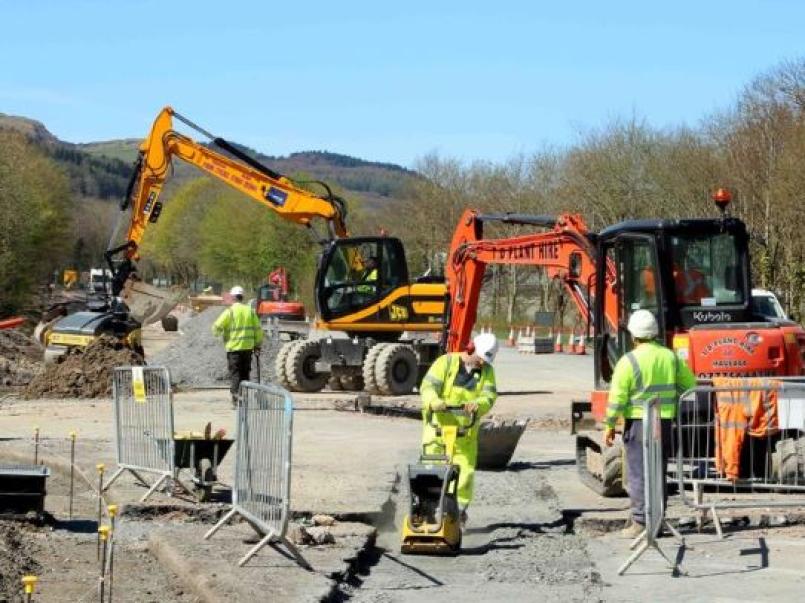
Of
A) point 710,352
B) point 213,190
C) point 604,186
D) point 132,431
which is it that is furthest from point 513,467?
point 213,190

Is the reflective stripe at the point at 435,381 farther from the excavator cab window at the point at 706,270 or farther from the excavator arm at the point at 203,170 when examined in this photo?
the excavator arm at the point at 203,170

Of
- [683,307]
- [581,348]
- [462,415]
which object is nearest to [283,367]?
[683,307]

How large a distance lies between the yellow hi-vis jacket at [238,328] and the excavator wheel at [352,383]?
8.22m

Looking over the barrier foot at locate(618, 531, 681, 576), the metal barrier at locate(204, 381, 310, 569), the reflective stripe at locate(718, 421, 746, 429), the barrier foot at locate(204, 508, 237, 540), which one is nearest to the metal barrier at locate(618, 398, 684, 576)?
the barrier foot at locate(618, 531, 681, 576)

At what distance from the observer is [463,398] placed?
11852mm

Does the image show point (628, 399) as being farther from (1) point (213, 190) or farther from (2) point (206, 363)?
(1) point (213, 190)

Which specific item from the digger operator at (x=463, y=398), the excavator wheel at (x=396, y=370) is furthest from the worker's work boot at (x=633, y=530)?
the excavator wheel at (x=396, y=370)

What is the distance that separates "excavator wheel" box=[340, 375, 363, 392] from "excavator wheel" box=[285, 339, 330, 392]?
2.99ft

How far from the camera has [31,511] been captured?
470 inches

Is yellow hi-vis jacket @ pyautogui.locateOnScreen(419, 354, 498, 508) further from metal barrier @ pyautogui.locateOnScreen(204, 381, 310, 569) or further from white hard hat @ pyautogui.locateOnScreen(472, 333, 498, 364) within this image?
metal barrier @ pyautogui.locateOnScreen(204, 381, 310, 569)

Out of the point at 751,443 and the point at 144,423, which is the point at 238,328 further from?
the point at 751,443

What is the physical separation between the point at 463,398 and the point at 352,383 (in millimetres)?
18746

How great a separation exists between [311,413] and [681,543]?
13.3 metres

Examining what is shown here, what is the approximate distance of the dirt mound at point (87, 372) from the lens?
2730cm
